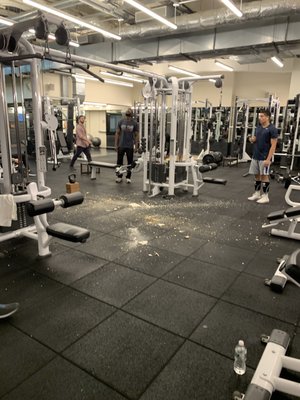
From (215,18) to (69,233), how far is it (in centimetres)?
572

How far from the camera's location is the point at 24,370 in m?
1.69

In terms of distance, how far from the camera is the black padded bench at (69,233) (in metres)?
2.71

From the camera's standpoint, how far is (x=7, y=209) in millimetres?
2883

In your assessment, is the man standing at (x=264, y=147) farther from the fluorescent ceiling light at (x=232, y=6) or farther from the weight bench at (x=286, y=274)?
the weight bench at (x=286, y=274)

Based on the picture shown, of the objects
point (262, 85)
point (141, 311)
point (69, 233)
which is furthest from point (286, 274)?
point (262, 85)

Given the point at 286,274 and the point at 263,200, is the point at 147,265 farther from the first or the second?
the point at 263,200

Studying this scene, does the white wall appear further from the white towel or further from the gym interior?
the white towel

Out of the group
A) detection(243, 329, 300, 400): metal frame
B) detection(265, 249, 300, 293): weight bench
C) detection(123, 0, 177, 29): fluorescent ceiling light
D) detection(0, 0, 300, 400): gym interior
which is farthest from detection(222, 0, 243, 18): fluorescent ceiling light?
detection(243, 329, 300, 400): metal frame

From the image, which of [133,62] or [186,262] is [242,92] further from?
[186,262]

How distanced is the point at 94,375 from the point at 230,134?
12584 mm

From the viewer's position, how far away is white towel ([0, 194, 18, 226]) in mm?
2871

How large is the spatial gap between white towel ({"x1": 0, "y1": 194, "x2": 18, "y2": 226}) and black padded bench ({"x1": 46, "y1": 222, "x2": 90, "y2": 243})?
1.19ft

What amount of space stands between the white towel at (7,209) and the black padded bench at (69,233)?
14.2 inches

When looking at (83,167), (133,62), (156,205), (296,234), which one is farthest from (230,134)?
(296,234)
